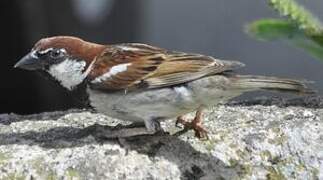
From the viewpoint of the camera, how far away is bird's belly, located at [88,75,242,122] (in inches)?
148

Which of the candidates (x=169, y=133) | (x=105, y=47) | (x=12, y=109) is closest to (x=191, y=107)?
(x=169, y=133)

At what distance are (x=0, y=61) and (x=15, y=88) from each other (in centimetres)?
Result: 22

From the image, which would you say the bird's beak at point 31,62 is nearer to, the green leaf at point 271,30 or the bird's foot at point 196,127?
the bird's foot at point 196,127

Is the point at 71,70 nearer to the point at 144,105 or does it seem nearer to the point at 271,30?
the point at 144,105

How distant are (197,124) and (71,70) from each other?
0.49m

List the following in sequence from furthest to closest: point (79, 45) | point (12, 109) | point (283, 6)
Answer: point (12, 109)
point (79, 45)
point (283, 6)

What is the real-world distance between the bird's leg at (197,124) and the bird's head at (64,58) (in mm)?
375

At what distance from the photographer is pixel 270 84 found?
3707mm

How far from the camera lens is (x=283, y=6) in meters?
3.37

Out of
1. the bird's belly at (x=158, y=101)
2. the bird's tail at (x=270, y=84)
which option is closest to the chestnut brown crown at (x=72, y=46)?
the bird's belly at (x=158, y=101)

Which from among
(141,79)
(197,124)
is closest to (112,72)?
(141,79)

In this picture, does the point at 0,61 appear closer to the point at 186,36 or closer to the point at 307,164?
the point at 186,36

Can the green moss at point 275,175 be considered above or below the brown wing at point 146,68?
below

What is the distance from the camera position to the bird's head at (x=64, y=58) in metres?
3.81
